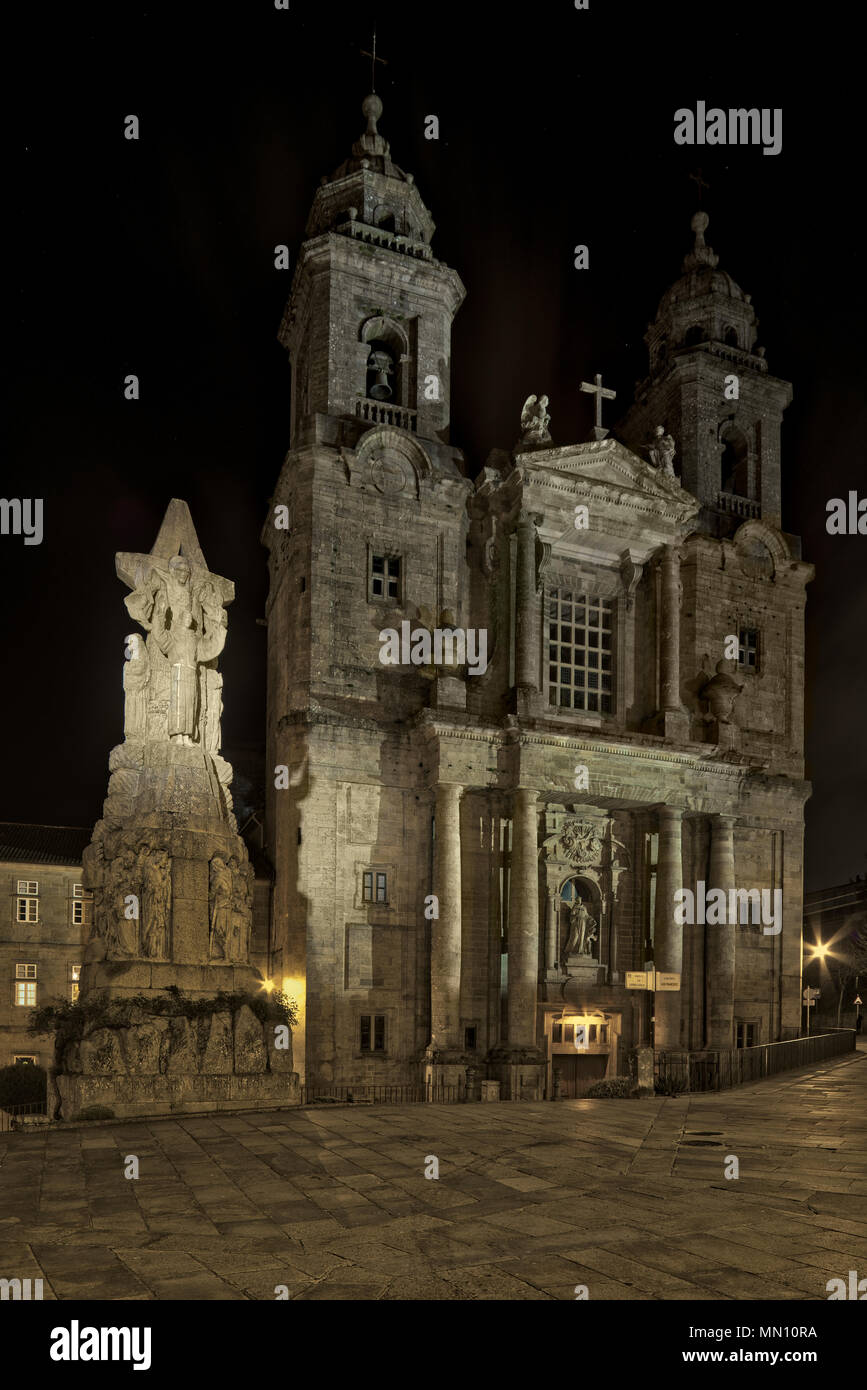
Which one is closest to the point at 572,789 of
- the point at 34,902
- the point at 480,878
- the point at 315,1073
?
the point at 480,878

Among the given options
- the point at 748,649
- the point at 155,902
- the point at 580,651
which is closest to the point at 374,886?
the point at 580,651

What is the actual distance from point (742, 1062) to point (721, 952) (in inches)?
371

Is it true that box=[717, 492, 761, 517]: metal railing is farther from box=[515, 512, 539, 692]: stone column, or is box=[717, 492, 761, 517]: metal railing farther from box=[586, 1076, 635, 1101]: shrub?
box=[586, 1076, 635, 1101]: shrub

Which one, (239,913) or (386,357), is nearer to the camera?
(239,913)

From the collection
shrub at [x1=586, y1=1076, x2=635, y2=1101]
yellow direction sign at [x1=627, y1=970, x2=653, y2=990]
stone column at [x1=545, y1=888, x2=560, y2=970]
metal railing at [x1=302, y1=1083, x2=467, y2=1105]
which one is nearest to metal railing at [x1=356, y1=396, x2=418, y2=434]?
stone column at [x1=545, y1=888, x2=560, y2=970]

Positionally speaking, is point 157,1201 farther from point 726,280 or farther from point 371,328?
point 726,280

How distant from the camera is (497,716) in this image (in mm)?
33781

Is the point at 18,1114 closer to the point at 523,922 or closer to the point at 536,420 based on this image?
the point at 523,922

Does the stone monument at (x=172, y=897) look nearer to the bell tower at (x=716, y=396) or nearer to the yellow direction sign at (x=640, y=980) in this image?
the yellow direction sign at (x=640, y=980)

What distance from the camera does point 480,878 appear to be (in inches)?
1272

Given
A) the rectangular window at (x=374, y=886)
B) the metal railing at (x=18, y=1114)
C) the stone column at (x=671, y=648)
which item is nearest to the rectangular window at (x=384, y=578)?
the rectangular window at (x=374, y=886)

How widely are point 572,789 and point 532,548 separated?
24.2ft
